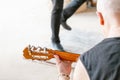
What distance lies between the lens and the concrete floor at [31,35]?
6.20 feet

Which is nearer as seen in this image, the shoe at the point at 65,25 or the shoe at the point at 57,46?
the shoe at the point at 57,46

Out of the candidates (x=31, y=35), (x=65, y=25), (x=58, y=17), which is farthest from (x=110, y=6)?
(x=31, y=35)

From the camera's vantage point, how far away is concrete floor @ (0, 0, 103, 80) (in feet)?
6.20

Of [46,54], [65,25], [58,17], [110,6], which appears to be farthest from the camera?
[65,25]

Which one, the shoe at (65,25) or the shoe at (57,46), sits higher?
the shoe at (65,25)

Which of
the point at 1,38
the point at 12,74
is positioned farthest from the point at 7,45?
the point at 12,74

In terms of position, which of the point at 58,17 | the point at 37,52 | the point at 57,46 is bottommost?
the point at 57,46

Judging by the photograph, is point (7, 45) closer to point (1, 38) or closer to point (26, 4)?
point (1, 38)

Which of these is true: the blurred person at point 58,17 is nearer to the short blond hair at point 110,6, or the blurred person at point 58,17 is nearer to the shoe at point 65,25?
the shoe at point 65,25

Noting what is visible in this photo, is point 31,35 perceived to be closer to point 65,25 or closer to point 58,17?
point 65,25

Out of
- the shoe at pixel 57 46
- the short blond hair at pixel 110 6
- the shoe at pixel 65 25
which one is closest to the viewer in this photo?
the short blond hair at pixel 110 6

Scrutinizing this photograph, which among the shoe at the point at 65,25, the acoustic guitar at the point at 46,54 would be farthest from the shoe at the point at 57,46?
the acoustic guitar at the point at 46,54

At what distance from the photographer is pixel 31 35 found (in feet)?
7.59

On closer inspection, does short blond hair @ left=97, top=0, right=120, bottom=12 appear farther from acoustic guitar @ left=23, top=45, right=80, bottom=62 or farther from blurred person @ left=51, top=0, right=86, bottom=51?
blurred person @ left=51, top=0, right=86, bottom=51
